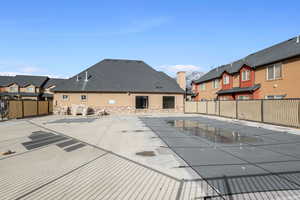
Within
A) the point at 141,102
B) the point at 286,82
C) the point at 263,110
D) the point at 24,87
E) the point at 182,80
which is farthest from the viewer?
the point at 24,87

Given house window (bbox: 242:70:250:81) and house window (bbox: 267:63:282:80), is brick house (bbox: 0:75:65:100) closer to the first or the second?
house window (bbox: 242:70:250:81)

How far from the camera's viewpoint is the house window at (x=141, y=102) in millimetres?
25739

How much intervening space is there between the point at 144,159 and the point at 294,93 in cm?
1639

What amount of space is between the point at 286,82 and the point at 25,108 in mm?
26731

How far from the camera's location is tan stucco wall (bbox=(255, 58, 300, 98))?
15.5 metres

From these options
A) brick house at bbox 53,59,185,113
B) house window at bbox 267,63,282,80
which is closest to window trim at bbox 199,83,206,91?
brick house at bbox 53,59,185,113

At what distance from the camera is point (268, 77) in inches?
736

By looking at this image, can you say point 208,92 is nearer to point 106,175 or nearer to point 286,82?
point 286,82

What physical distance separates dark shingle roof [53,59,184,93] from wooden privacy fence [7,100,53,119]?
2.79 metres

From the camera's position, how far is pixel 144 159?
580 cm

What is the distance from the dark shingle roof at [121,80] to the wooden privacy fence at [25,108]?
2.79 metres

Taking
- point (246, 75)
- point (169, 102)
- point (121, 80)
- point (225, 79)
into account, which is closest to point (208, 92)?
point (225, 79)

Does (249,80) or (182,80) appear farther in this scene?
(182,80)

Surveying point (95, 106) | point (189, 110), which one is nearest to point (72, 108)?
point (95, 106)
